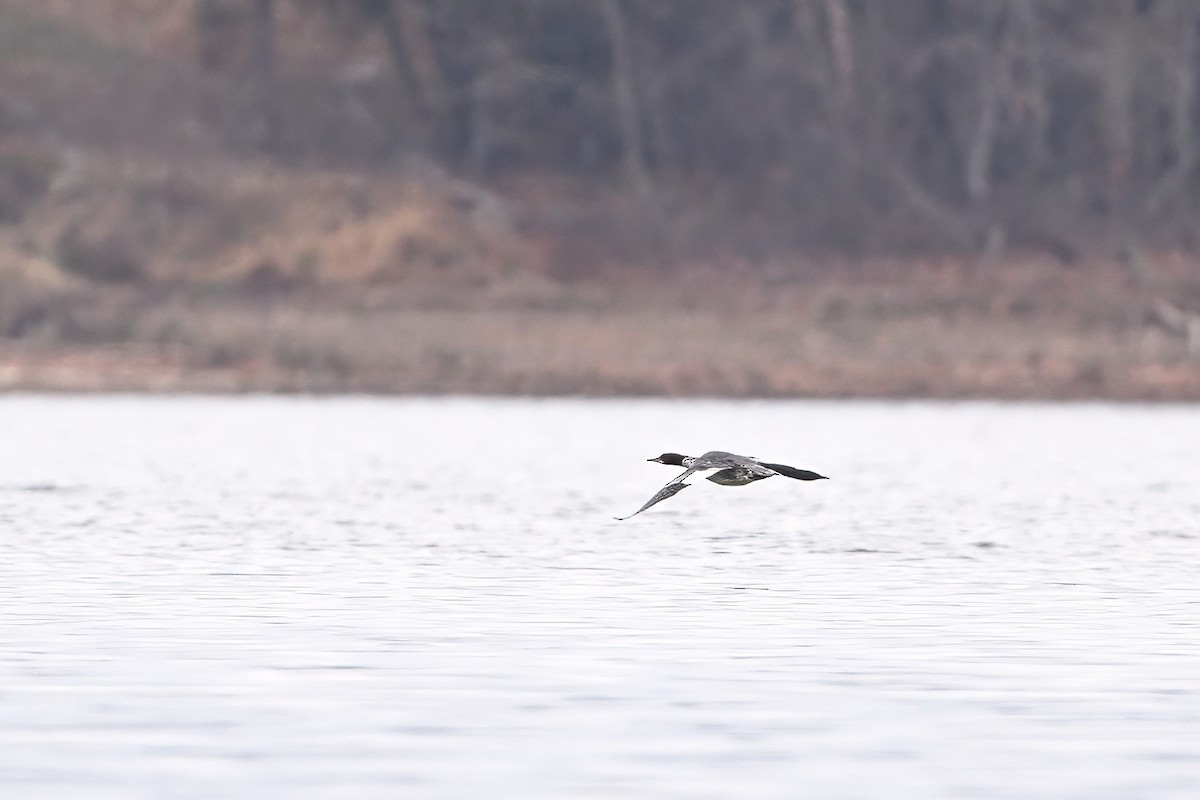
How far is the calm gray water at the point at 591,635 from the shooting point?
40.3ft

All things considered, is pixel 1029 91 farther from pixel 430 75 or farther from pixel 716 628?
pixel 716 628

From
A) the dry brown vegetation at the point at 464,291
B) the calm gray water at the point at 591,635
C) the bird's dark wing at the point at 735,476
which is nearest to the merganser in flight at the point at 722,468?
the bird's dark wing at the point at 735,476

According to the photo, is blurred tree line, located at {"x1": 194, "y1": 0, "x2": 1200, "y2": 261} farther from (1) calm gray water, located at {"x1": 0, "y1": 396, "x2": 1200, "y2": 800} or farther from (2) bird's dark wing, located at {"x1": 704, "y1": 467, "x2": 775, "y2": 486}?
Result: (2) bird's dark wing, located at {"x1": 704, "y1": 467, "x2": 775, "y2": 486}

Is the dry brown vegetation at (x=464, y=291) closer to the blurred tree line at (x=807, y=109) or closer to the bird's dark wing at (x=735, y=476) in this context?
the blurred tree line at (x=807, y=109)

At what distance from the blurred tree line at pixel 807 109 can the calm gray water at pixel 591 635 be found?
26618 mm

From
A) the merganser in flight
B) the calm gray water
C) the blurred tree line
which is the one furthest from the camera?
the blurred tree line

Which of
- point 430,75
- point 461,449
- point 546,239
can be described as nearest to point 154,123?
point 430,75

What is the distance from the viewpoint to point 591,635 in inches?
675

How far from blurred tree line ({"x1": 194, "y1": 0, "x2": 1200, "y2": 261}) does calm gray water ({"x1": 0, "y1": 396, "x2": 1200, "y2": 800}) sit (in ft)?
87.3

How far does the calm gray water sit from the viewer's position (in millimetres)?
12273

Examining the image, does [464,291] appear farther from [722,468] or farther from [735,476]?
[735,476]

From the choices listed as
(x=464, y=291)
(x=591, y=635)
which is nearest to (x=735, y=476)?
(x=591, y=635)

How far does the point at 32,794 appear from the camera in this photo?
11.4m

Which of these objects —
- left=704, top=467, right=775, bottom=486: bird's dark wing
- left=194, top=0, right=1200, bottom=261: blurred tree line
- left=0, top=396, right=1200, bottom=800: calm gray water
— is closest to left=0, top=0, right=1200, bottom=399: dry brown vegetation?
left=194, top=0, right=1200, bottom=261: blurred tree line
